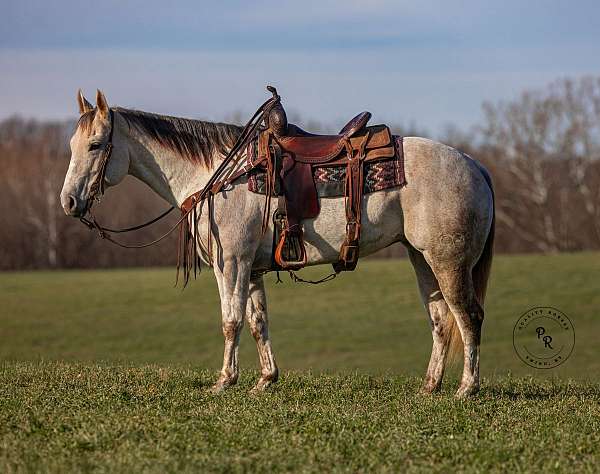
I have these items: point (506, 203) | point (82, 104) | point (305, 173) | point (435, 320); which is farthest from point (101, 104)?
point (506, 203)

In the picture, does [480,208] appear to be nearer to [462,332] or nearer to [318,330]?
[462,332]

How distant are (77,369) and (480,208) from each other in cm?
432

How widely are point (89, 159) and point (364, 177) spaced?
2.48 m

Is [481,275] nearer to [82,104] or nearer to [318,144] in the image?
[318,144]

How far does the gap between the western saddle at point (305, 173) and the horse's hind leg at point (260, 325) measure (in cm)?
50

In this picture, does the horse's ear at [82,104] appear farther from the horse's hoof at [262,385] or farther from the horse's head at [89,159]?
the horse's hoof at [262,385]

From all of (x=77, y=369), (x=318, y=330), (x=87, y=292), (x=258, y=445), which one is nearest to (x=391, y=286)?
(x=318, y=330)

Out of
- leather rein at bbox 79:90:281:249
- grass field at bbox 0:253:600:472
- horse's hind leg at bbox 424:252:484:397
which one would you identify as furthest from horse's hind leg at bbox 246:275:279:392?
horse's hind leg at bbox 424:252:484:397

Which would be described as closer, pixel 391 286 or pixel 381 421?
pixel 381 421

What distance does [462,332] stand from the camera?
8172 millimetres

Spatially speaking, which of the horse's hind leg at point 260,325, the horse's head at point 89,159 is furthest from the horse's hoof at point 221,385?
the horse's head at point 89,159

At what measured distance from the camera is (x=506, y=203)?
198ft

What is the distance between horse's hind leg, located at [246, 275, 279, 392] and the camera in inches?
331

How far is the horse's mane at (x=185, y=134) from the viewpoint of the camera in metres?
8.46
